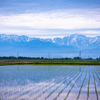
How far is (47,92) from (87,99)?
2.99 m

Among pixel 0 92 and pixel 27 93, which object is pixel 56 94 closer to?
pixel 27 93

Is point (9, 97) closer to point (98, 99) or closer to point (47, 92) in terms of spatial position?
point (47, 92)

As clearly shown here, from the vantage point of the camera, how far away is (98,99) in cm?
1186

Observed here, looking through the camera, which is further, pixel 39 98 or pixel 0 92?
pixel 0 92

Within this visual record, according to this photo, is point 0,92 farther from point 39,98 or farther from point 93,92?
point 93,92

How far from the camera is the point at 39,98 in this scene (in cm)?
1187

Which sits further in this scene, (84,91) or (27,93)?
(84,91)

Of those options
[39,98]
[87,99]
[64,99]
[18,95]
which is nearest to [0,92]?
[18,95]

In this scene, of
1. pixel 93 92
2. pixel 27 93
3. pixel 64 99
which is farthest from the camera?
pixel 93 92

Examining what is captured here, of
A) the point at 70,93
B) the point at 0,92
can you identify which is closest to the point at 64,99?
the point at 70,93

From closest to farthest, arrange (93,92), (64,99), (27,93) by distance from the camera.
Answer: (64,99), (27,93), (93,92)

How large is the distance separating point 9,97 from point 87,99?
4601mm

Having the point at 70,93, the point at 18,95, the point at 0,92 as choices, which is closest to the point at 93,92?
the point at 70,93

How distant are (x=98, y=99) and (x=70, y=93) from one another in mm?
2234
